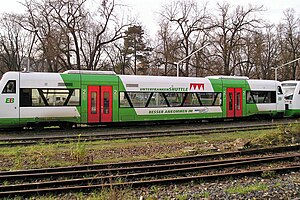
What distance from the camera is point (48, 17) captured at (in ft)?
103

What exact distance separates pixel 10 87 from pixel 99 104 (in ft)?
15.1

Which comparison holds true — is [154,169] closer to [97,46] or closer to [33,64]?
[97,46]

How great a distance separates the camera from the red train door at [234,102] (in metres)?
21.9

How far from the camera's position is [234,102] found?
2209 cm

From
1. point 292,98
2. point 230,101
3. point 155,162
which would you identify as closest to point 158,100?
point 230,101

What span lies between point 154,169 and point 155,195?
6.58ft

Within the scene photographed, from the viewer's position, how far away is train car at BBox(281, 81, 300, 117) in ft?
80.0

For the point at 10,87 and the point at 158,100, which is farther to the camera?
the point at 158,100

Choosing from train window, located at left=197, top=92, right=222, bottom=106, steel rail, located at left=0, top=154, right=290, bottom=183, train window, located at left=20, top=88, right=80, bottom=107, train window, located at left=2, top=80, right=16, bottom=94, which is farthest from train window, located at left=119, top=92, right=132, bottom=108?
steel rail, located at left=0, top=154, right=290, bottom=183

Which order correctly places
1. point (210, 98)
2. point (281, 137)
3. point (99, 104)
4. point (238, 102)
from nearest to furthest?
point (281, 137) < point (99, 104) < point (210, 98) < point (238, 102)

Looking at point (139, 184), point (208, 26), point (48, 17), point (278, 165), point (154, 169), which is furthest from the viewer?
point (208, 26)

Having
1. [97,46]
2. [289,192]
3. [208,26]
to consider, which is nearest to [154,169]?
[289,192]

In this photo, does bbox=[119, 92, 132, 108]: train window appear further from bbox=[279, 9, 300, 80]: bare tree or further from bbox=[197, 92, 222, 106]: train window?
bbox=[279, 9, 300, 80]: bare tree

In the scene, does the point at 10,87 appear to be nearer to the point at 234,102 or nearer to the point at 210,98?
the point at 210,98
